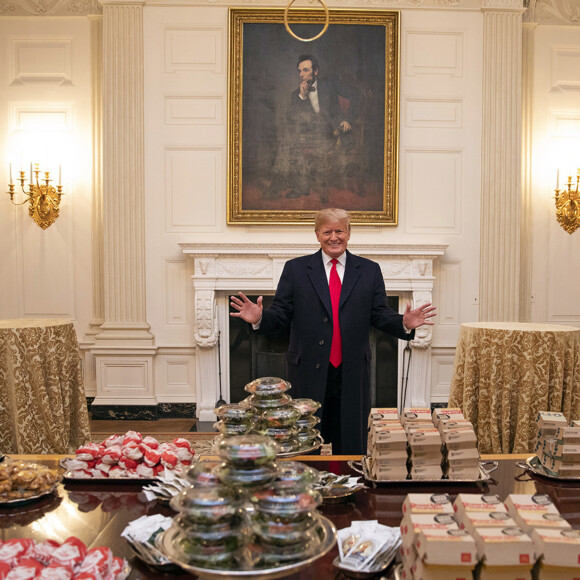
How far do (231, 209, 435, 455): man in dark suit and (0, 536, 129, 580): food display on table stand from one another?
5.79 ft

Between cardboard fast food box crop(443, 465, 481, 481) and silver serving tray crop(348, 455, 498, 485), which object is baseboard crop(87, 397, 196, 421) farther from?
cardboard fast food box crop(443, 465, 481, 481)

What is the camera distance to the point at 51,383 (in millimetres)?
3938

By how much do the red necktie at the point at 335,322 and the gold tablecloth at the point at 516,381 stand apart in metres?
1.14

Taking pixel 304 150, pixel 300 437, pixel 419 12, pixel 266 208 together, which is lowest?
pixel 300 437

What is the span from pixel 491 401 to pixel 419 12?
4025 millimetres

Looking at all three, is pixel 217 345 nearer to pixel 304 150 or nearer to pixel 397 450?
pixel 304 150

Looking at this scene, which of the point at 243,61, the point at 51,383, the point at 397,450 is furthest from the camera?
the point at 243,61

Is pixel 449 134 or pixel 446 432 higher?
pixel 449 134

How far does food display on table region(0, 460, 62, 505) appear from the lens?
5.48ft

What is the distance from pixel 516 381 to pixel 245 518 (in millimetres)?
2888

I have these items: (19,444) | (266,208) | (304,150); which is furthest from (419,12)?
(19,444)

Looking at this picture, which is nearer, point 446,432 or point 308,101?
point 446,432

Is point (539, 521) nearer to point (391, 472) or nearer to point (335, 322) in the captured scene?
point (391, 472)

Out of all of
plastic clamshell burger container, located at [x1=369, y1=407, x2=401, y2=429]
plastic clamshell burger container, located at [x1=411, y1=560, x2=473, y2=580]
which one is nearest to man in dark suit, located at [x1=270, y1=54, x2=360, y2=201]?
plastic clamshell burger container, located at [x1=369, y1=407, x2=401, y2=429]
